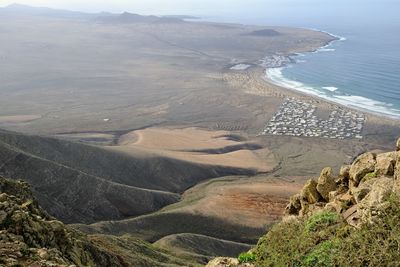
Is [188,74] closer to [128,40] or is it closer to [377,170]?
[128,40]

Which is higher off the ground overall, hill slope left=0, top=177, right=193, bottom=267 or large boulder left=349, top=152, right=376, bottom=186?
large boulder left=349, top=152, right=376, bottom=186

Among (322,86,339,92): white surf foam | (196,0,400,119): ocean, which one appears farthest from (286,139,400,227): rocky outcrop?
(322,86,339,92): white surf foam

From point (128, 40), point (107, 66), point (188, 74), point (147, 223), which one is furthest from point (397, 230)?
point (128, 40)

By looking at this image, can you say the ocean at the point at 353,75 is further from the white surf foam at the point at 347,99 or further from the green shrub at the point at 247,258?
the green shrub at the point at 247,258

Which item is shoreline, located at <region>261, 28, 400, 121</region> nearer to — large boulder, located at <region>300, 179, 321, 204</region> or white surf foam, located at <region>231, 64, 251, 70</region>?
white surf foam, located at <region>231, 64, 251, 70</region>

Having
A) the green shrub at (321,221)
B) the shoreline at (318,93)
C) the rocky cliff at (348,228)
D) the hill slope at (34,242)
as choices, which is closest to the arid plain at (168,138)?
the shoreline at (318,93)

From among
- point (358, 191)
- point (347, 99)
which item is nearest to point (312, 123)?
point (347, 99)
